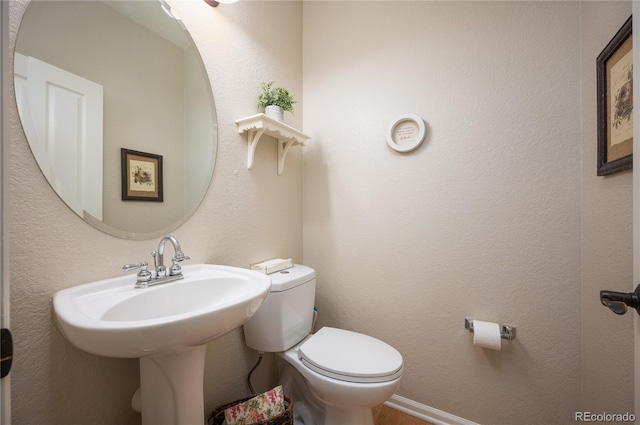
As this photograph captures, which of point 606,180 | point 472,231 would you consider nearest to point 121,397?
point 472,231

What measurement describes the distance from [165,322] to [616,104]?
1.46m

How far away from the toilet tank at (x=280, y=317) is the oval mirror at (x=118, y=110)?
51 cm

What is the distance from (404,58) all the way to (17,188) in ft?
5.47

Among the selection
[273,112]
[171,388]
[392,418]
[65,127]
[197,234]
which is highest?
[273,112]

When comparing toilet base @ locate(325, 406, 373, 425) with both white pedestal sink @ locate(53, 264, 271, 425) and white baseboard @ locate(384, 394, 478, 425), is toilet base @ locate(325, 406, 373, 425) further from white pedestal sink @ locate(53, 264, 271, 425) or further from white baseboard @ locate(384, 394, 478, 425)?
white pedestal sink @ locate(53, 264, 271, 425)

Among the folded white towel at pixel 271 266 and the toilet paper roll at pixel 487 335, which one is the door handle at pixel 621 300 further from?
the folded white towel at pixel 271 266

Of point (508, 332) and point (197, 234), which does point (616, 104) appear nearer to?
point (508, 332)

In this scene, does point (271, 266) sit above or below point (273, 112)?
below

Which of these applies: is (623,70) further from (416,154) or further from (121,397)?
(121,397)

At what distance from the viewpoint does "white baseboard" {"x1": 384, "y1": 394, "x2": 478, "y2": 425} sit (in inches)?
47.3

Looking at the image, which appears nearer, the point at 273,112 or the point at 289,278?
the point at 289,278

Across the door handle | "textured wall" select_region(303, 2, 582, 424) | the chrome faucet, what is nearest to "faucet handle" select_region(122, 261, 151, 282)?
the chrome faucet

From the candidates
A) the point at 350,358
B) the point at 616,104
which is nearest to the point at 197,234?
the point at 350,358

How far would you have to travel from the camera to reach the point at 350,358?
100cm
